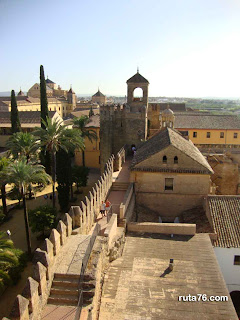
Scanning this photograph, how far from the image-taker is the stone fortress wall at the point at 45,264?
314 inches

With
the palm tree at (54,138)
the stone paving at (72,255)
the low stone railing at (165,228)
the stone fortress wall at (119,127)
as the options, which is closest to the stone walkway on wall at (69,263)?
the stone paving at (72,255)

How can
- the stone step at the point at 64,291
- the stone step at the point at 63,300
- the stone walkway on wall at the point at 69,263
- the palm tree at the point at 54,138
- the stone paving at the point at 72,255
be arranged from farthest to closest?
the palm tree at the point at 54,138, the stone paving at the point at 72,255, the stone step at the point at 64,291, the stone step at the point at 63,300, the stone walkway on wall at the point at 69,263

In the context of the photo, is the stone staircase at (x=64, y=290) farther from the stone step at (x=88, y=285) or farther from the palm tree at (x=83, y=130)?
the palm tree at (x=83, y=130)

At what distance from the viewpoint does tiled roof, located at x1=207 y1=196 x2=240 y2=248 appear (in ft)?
55.8

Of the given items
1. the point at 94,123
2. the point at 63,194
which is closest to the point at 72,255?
the point at 63,194

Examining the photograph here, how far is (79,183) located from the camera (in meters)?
31.6

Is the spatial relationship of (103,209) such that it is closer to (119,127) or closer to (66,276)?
(66,276)

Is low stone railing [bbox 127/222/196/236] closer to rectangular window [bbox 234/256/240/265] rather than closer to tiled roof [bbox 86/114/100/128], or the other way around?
rectangular window [bbox 234/256/240/265]

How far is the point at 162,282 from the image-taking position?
41.7ft

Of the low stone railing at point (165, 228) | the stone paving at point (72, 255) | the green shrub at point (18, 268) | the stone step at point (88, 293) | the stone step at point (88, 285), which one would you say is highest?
the stone paving at point (72, 255)

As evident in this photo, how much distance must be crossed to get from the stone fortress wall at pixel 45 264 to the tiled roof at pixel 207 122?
114 ft

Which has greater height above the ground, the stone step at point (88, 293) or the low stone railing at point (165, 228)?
the stone step at point (88, 293)

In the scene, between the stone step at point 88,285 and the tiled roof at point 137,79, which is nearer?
the stone step at point 88,285

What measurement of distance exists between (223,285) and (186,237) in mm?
4575
